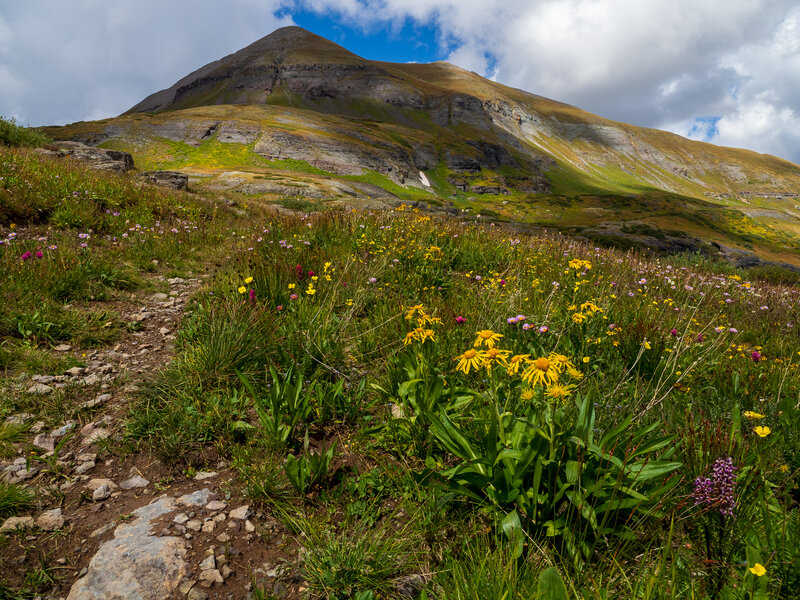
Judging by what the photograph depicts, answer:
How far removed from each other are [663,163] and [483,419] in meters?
230

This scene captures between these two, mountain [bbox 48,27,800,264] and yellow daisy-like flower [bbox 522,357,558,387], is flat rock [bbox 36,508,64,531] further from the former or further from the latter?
mountain [bbox 48,27,800,264]

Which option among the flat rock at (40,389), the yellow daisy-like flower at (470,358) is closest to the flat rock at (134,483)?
the flat rock at (40,389)

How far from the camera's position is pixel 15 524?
185 cm

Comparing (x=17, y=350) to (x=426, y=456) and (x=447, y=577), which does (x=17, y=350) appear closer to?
(x=426, y=456)

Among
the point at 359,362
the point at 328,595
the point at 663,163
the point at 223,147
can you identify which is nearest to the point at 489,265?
the point at 359,362

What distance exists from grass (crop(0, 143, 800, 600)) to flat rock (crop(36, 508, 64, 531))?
6.6 inches

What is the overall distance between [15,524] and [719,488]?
10.6 feet

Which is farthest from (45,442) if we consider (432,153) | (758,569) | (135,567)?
(432,153)

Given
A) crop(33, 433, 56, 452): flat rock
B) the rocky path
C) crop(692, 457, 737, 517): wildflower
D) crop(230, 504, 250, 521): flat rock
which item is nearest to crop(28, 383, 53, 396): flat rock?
the rocky path

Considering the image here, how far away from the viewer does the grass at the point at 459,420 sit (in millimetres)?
1634

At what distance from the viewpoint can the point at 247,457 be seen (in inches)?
94.3

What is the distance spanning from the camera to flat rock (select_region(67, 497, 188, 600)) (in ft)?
5.40

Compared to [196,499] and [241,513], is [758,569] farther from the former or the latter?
[196,499]

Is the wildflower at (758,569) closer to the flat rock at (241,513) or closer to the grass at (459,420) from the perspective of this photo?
the grass at (459,420)
